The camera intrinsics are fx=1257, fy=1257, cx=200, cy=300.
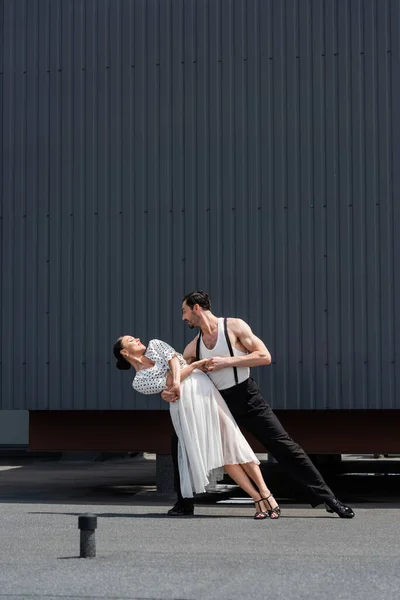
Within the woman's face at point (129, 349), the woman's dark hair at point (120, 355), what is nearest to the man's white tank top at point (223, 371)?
the woman's face at point (129, 349)

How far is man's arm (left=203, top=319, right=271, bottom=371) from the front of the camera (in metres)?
10.8

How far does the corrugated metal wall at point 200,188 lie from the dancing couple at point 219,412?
208 cm

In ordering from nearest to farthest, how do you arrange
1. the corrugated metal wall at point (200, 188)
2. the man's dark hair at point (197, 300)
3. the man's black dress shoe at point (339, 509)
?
1. the man's black dress shoe at point (339, 509)
2. the man's dark hair at point (197, 300)
3. the corrugated metal wall at point (200, 188)

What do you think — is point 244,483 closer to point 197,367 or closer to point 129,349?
point 197,367

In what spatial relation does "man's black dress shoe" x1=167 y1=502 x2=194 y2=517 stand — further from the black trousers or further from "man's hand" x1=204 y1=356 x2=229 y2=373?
"man's hand" x1=204 y1=356 x2=229 y2=373

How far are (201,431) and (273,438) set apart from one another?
631 mm

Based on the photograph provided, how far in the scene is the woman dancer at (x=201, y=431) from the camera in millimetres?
10758

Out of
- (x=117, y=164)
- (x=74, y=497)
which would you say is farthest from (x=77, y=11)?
(x=74, y=497)

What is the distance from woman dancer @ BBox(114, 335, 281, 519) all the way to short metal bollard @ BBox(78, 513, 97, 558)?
2.56 m

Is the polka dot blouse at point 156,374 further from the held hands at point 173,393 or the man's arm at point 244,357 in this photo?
the man's arm at point 244,357

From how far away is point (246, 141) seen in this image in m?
13.4

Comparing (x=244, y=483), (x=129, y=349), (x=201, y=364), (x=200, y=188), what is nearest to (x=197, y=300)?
(x=201, y=364)

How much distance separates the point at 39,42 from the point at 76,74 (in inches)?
23.5

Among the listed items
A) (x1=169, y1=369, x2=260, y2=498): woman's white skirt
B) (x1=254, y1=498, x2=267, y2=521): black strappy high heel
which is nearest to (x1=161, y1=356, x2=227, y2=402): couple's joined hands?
(x1=169, y1=369, x2=260, y2=498): woman's white skirt
